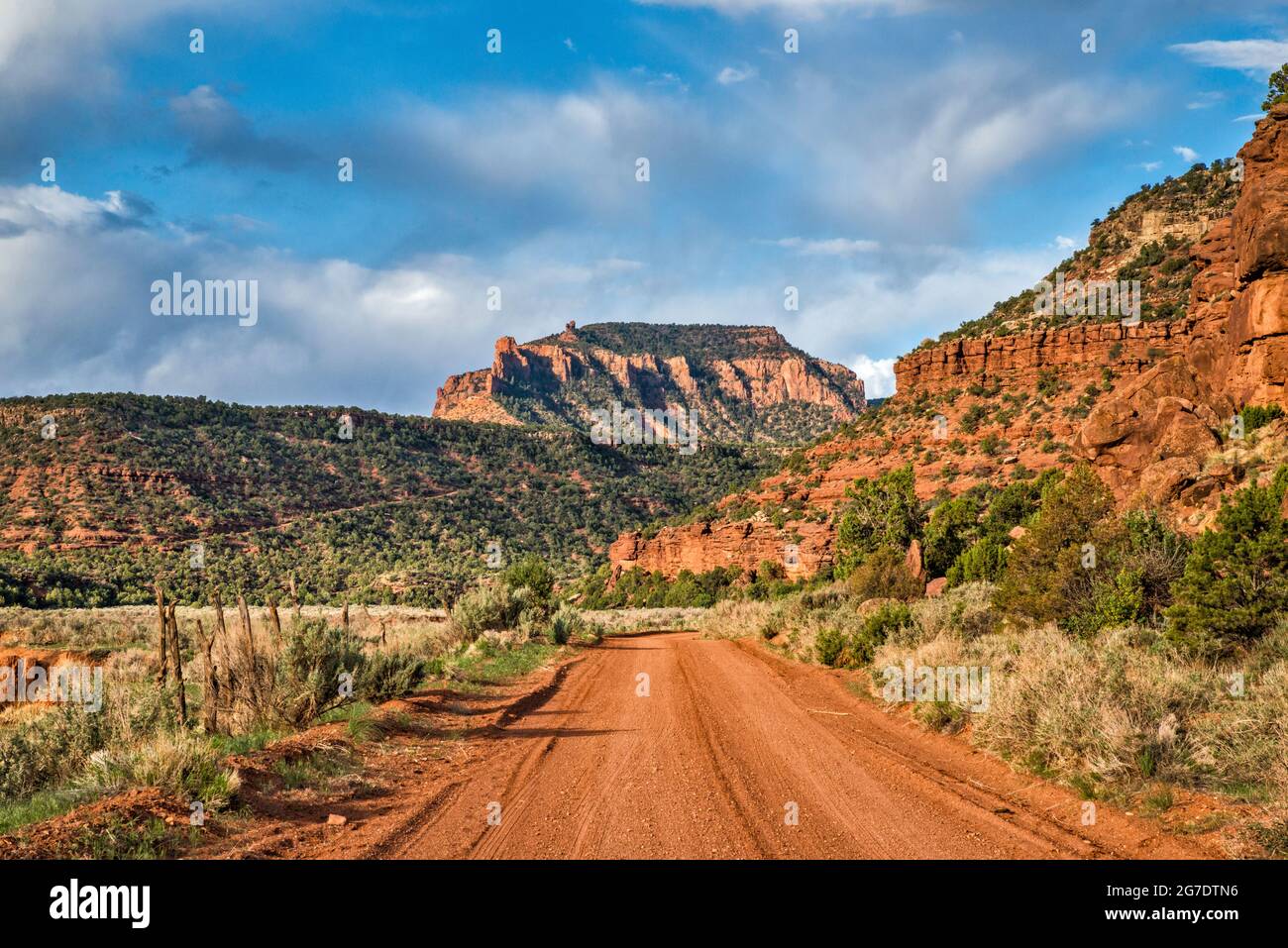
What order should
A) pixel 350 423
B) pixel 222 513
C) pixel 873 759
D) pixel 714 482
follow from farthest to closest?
pixel 714 482 → pixel 350 423 → pixel 222 513 → pixel 873 759

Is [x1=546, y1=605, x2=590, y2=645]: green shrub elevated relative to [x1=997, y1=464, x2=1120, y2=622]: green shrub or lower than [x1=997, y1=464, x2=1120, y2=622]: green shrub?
lower

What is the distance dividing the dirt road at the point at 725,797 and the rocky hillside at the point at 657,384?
Result: 121454 millimetres

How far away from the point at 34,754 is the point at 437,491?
68.6 m

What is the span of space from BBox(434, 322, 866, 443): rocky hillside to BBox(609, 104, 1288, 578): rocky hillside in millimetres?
67462

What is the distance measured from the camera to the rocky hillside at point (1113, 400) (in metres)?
22.0

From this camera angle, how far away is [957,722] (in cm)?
935

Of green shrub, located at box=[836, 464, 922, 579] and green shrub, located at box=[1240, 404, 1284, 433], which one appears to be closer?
green shrub, located at box=[1240, 404, 1284, 433]

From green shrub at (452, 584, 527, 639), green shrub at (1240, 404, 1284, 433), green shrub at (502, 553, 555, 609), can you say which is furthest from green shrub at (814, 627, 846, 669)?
green shrub at (1240, 404, 1284, 433)

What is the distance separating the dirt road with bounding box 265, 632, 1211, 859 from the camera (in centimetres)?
532

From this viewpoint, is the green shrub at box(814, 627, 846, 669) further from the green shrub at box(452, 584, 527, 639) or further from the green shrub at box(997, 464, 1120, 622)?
the green shrub at box(452, 584, 527, 639)

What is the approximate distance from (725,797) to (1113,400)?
2279 centimetres

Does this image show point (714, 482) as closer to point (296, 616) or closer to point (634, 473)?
point (634, 473)

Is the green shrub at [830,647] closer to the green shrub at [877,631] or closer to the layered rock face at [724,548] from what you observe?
the green shrub at [877,631]
